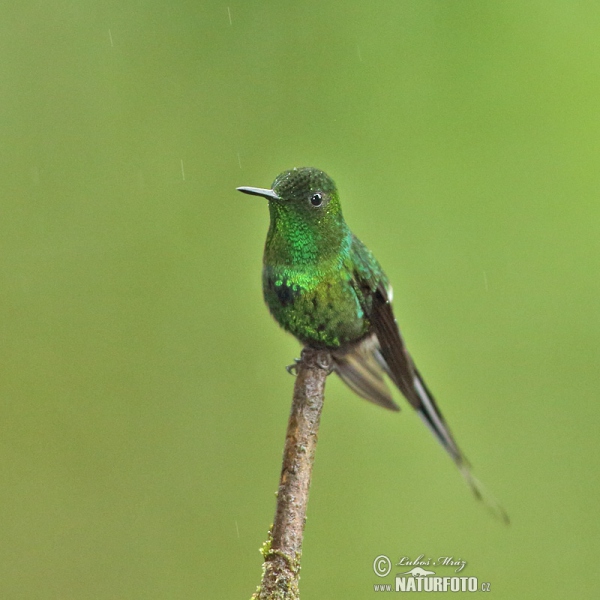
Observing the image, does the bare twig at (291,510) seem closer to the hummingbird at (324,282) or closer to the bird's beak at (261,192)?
the hummingbird at (324,282)

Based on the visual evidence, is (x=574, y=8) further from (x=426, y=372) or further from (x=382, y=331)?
(x=382, y=331)

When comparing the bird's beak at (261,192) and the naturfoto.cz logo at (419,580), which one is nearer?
the bird's beak at (261,192)

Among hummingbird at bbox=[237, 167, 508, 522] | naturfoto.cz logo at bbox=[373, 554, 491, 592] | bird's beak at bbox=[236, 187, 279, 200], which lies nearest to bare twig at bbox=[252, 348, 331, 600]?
hummingbird at bbox=[237, 167, 508, 522]

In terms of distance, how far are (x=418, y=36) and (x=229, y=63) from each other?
810 millimetres

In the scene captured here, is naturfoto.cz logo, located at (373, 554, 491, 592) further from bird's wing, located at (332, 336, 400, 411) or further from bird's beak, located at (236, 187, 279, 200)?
bird's beak, located at (236, 187, 279, 200)

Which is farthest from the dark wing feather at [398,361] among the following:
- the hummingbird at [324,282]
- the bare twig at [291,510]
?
the bare twig at [291,510]

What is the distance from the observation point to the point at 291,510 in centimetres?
134

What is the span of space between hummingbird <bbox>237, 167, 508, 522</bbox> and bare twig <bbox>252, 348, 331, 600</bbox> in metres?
0.22

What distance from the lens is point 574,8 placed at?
10.3 ft

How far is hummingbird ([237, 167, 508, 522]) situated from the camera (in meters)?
1.62

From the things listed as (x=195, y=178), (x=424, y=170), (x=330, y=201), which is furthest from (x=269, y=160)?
(x=330, y=201)

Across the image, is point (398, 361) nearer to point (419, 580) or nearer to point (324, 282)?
point (324, 282)

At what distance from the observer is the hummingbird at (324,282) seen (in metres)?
1.62

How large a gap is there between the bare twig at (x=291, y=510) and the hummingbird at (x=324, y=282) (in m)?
0.22
